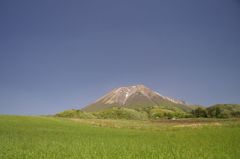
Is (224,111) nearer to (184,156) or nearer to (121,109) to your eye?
(121,109)

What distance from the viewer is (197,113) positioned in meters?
150

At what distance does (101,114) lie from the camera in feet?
518

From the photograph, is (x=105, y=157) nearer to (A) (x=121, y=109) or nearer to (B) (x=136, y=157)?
(B) (x=136, y=157)

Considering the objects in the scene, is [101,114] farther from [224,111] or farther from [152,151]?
[152,151]

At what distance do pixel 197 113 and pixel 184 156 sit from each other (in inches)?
5140

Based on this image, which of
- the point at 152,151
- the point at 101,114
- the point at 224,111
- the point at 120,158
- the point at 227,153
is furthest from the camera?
the point at 101,114

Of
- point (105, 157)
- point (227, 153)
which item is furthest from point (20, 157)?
point (227, 153)

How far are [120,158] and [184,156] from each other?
441 centimetres

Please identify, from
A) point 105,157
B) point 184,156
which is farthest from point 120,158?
point 184,156

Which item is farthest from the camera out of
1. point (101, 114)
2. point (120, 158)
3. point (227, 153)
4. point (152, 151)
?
point (101, 114)

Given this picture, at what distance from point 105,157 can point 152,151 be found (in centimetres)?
466

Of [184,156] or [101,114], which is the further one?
[101,114]

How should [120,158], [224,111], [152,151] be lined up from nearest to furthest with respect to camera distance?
1. [120,158]
2. [152,151]
3. [224,111]

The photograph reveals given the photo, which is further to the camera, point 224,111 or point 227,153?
point 224,111
